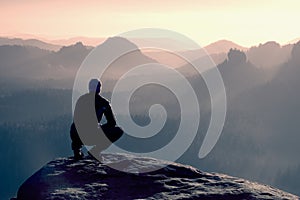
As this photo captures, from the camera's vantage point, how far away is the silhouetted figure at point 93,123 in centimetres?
2889

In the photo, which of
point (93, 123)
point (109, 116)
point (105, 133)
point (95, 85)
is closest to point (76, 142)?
point (93, 123)

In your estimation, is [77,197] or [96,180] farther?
[96,180]

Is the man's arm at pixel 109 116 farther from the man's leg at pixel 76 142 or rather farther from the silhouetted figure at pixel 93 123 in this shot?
the man's leg at pixel 76 142

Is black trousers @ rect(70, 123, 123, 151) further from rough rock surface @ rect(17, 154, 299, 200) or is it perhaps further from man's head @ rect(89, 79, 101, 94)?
man's head @ rect(89, 79, 101, 94)

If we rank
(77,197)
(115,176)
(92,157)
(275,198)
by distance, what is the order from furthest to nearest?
(92,157), (115,176), (275,198), (77,197)

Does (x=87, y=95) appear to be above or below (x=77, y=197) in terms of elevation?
above

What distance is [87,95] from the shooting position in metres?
29.0

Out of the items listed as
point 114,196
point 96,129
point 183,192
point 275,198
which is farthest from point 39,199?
point 275,198

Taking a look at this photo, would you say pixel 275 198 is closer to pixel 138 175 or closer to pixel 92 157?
pixel 138 175

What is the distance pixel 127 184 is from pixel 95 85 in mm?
6261

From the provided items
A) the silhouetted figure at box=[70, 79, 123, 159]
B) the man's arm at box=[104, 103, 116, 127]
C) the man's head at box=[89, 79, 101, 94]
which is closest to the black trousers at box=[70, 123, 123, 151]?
the silhouetted figure at box=[70, 79, 123, 159]

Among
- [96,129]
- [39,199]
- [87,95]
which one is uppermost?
[87,95]

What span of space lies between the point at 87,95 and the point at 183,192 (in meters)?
8.28

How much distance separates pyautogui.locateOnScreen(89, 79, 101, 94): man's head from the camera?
28.6m
